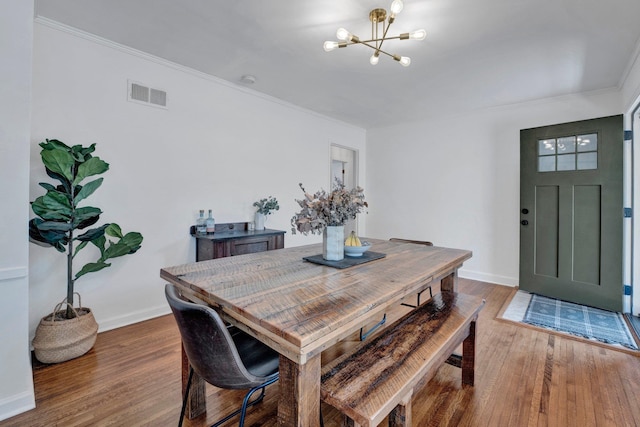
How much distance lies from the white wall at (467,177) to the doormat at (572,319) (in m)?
0.72

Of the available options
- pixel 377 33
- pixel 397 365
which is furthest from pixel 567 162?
pixel 397 365

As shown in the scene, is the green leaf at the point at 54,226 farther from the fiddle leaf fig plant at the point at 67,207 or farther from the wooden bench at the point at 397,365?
the wooden bench at the point at 397,365

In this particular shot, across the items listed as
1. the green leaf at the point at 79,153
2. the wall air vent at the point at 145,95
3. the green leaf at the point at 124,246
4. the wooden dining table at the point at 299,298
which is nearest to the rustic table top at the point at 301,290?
the wooden dining table at the point at 299,298

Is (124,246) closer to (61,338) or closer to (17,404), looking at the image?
(61,338)

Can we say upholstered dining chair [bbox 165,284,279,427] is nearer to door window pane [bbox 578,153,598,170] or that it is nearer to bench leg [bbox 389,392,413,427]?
bench leg [bbox 389,392,413,427]

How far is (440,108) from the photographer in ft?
14.0

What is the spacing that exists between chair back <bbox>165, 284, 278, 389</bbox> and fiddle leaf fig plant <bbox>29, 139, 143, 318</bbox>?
147 cm

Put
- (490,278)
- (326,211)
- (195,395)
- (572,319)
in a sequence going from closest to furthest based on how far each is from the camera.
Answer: (195,395)
(326,211)
(572,319)
(490,278)

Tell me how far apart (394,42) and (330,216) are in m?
1.77

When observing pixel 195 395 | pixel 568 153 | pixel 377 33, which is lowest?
pixel 195 395

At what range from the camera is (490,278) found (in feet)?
14.0

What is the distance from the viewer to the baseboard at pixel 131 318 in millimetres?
2619

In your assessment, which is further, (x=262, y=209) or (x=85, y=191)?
(x=262, y=209)

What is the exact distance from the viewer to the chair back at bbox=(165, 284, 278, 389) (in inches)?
41.2
